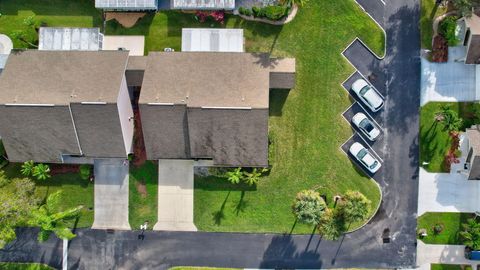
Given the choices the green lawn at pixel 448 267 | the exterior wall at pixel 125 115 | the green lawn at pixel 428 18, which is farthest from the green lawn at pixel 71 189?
the green lawn at pixel 428 18

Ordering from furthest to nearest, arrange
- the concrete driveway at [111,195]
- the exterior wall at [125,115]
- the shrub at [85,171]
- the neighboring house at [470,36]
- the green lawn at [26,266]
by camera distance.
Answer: the green lawn at [26,266]
the concrete driveway at [111,195]
the shrub at [85,171]
the exterior wall at [125,115]
the neighboring house at [470,36]

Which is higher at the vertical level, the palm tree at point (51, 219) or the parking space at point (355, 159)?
the parking space at point (355, 159)

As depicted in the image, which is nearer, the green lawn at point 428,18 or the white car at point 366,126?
the white car at point 366,126

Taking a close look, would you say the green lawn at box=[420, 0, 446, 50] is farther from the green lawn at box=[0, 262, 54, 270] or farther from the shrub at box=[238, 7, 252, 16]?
the green lawn at box=[0, 262, 54, 270]

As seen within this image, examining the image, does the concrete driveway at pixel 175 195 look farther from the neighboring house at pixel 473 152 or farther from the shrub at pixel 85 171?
the neighboring house at pixel 473 152

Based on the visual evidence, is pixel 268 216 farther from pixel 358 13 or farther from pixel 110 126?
pixel 358 13

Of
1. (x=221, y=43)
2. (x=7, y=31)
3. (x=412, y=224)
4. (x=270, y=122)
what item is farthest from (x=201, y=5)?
(x=412, y=224)

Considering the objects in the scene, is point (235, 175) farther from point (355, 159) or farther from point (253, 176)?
point (355, 159)
